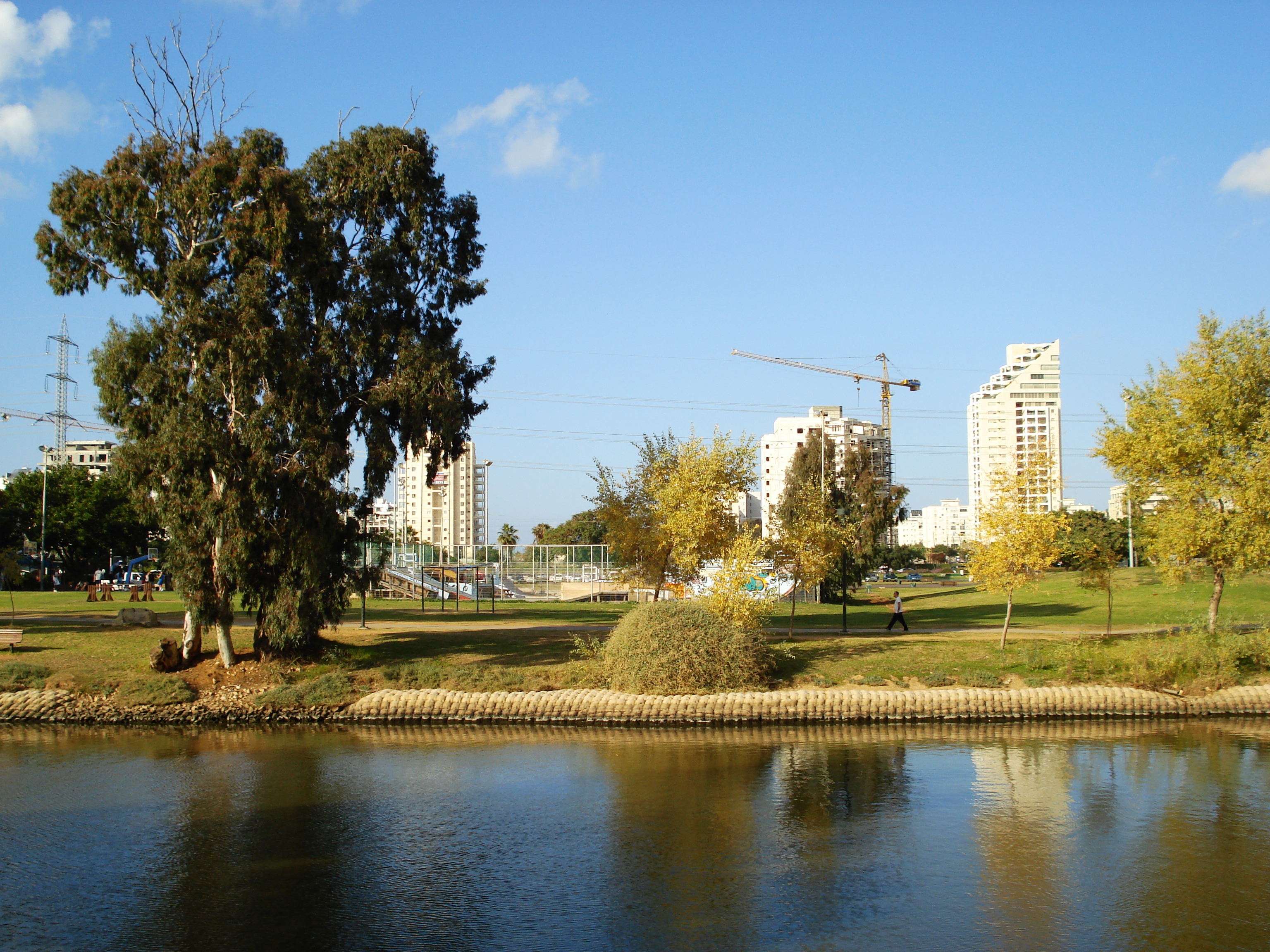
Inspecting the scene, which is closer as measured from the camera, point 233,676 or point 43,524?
point 233,676

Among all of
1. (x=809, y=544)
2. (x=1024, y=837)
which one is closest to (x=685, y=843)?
(x=1024, y=837)

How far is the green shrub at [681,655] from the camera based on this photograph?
25.0 m

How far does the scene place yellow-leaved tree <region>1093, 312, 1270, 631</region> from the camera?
27.9m

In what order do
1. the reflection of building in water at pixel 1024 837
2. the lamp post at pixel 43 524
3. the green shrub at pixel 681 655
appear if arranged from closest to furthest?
the reflection of building in water at pixel 1024 837
the green shrub at pixel 681 655
the lamp post at pixel 43 524

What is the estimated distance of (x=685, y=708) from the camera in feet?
78.7

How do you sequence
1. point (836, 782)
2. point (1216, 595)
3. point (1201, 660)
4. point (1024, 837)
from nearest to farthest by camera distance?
1. point (1024, 837)
2. point (836, 782)
3. point (1201, 660)
4. point (1216, 595)

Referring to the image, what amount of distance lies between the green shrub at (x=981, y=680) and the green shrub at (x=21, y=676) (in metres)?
25.1

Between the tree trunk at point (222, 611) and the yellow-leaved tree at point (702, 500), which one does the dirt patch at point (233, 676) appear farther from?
the yellow-leaved tree at point (702, 500)

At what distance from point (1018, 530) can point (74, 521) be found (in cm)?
7218

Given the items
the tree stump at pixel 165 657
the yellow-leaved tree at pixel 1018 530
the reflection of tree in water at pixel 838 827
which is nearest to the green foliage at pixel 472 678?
the tree stump at pixel 165 657

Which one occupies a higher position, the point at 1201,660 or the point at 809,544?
the point at 809,544

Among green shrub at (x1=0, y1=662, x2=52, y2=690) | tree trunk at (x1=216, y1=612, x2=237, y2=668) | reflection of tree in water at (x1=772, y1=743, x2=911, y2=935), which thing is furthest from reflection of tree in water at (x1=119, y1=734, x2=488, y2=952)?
green shrub at (x1=0, y1=662, x2=52, y2=690)

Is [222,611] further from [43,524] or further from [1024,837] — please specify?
[43,524]

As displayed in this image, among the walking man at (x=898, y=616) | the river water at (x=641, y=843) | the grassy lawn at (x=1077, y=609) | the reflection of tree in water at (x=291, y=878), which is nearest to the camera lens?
the reflection of tree in water at (x=291, y=878)
